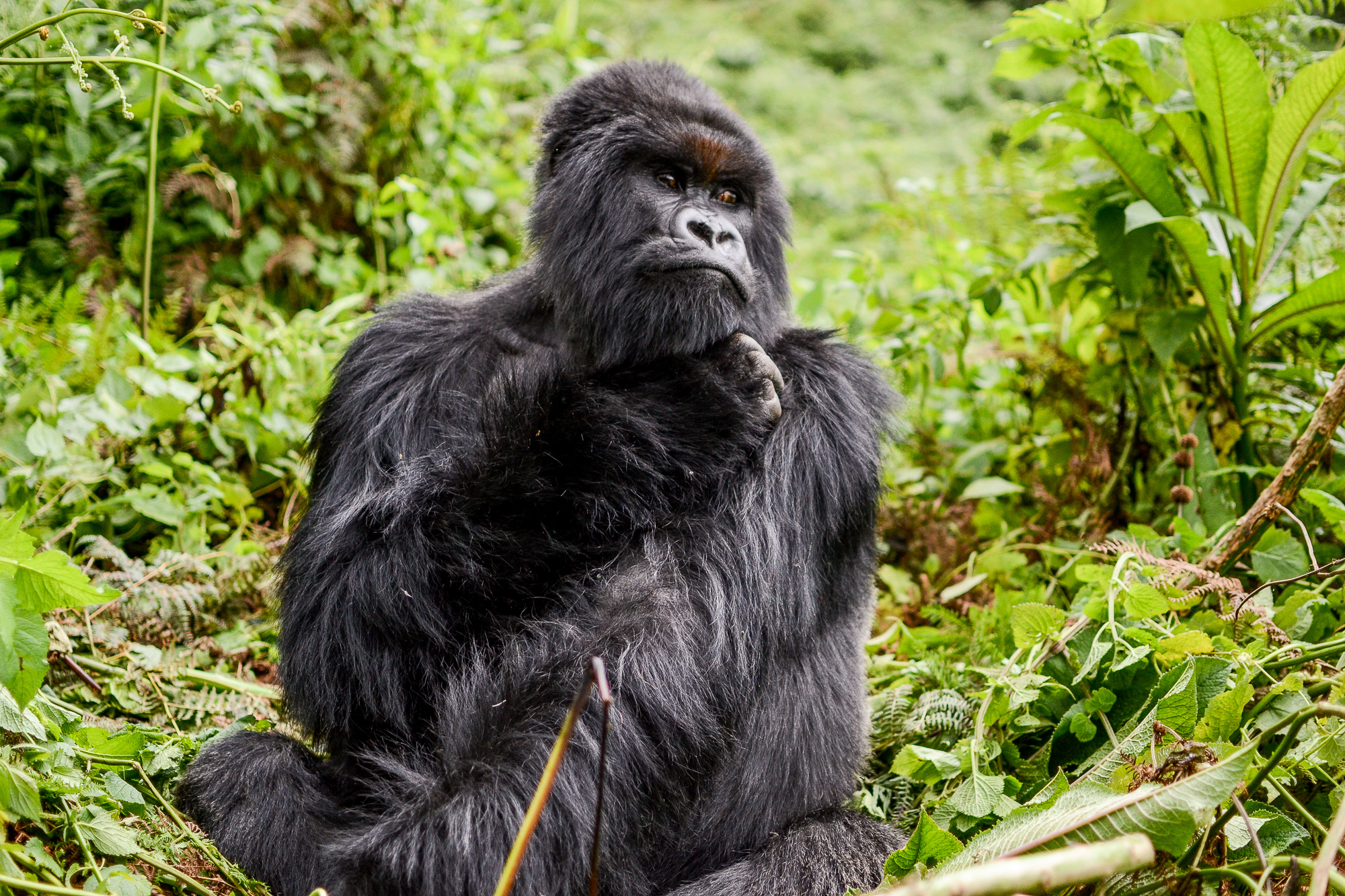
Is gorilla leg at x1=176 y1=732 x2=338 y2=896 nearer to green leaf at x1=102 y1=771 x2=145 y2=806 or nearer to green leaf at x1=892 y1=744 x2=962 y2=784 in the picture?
green leaf at x1=102 y1=771 x2=145 y2=806

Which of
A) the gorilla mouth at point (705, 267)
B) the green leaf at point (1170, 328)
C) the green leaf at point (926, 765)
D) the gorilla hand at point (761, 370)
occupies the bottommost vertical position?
the green leaf at point (926, 765)

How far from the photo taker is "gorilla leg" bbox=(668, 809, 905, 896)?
207 centimetres

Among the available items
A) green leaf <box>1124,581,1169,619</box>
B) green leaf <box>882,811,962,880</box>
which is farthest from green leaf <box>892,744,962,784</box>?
green leaf <box>1124,581,1169,619</box>

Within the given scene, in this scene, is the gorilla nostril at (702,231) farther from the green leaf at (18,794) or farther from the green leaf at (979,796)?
the green leaf at (18,794)

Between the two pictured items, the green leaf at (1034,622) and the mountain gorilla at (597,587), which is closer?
the mountain gorilla at (597,587)

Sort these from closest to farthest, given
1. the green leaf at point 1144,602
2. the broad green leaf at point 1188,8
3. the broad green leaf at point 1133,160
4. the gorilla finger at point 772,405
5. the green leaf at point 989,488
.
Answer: the broad green leaf at point 1188,8
the green leaf at point 1144,602
the gorilla finger at point 772,405
the broad green leaf at point 1133,160
the green leaf at point 989,488

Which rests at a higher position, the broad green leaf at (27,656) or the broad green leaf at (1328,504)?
the broad green leaf at (1328,504)

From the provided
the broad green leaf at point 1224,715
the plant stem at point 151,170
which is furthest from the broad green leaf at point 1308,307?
the plant stem at point 151,170

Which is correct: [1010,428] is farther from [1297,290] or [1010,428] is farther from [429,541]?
[429,541]

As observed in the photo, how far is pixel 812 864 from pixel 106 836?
1.32 meters

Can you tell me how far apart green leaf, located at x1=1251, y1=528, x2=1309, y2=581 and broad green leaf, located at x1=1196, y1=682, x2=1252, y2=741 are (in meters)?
0.59

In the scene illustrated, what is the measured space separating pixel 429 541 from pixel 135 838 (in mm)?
751

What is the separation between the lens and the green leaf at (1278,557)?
94.1 inches

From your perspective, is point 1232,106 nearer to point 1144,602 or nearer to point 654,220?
point 1144,602
